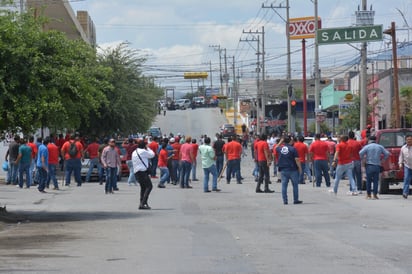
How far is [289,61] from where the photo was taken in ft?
202

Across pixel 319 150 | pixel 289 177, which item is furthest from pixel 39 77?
pixel 319 150

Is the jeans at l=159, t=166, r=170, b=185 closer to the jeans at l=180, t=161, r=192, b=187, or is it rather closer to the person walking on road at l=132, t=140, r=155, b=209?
the jeans at l=180, t=161, r=192, b=187

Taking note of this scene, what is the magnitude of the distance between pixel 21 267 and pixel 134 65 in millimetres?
35414

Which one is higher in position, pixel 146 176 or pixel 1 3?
pixel 1 3

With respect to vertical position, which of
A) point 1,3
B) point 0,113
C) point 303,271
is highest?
point 1,3

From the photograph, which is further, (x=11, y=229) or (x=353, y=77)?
(x=353, y=77)

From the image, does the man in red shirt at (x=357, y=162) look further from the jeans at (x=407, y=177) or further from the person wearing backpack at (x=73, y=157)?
the person wearing backpack at (x=73, y=157)

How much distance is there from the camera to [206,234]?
15.6 metres

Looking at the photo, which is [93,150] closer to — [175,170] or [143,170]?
[175,170]

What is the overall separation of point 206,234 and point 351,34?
18297mm

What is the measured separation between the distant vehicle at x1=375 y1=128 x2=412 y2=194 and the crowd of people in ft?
1.83

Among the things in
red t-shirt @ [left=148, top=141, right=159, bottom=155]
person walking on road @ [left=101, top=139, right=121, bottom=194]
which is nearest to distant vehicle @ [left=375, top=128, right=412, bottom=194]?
person walking on road @ [left=101, top=139, right=121, bottom=194]

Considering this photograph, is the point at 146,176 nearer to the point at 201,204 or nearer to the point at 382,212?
the point at 201,204

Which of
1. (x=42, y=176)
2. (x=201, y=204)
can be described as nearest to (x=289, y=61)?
(x=42, y=176)
